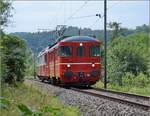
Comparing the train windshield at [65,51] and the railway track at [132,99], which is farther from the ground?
the train windshield at [65,51]

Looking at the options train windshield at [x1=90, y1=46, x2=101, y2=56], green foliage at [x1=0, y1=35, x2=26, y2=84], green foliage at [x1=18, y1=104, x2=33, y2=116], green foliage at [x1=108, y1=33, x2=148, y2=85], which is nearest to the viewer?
green foliage at [x1=18, y1=104, x2=33, y2=116]

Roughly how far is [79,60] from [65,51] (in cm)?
89

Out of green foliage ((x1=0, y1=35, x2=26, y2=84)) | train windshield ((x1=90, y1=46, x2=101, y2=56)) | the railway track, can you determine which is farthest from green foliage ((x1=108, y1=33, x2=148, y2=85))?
the railway track

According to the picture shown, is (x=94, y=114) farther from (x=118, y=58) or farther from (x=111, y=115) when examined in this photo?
(x=118, y=58)

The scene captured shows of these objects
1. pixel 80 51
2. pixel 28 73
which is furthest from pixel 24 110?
pixel 28 73

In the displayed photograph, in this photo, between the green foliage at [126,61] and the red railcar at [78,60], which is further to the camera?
the green foliage at [126,61]

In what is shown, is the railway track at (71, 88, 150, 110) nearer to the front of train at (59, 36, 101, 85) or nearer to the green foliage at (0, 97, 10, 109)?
the front of train at (59, 36, 101, 85)

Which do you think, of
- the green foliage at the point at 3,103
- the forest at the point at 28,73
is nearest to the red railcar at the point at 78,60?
the forest at the point at 28,73

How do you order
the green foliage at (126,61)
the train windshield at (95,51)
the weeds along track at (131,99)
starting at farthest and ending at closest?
the green foliage at (126,61), the train windshield at (95,51), the weeds along track at (131,99)

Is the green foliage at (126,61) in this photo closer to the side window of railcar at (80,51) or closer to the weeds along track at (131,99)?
the side window of railcar at (80,51)

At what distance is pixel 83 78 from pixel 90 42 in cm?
197

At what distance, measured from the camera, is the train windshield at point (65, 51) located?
27766 mm

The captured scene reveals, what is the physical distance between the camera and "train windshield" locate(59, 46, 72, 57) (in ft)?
91.1

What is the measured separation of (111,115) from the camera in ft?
40.0
